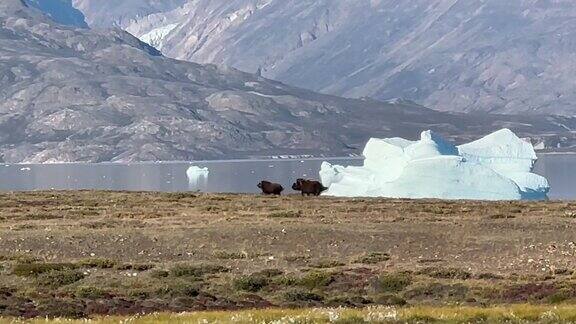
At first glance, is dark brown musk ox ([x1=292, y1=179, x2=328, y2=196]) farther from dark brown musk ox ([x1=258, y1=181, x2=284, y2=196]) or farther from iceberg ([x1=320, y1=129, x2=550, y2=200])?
iceberg ([x1=320, y1=129, x2=550, y2=200])

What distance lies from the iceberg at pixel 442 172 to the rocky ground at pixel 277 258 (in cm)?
3663

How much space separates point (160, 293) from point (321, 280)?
256 inches

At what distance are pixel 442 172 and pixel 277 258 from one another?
6578cm

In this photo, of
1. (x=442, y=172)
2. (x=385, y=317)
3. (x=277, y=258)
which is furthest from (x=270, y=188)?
(x=385, y=317)

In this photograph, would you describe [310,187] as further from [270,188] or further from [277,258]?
[277,258]

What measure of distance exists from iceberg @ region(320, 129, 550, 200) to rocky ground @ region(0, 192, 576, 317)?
1442 inches

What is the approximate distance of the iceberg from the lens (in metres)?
107

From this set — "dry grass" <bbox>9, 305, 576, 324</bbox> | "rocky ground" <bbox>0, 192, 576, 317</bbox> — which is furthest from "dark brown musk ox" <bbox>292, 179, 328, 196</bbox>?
"dry grass" <bbox>9, 305, 576, 324</bbox>

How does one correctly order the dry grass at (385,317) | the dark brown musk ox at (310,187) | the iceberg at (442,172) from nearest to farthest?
1. the dry grass at (385,317)
2. the dark brown musk ox at (310,187)
3. the iceberg at (442,172)

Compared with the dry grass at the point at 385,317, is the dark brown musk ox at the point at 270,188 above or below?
above

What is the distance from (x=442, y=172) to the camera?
10869 centimetres

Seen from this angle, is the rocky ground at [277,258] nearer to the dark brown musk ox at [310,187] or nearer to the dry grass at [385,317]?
the dry grass at [385,317]

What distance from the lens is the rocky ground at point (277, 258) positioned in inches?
1451

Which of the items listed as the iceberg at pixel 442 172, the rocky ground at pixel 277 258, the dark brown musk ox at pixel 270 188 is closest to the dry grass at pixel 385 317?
the rocky ground at pixel 277 258
